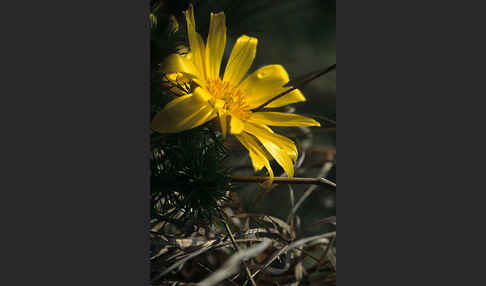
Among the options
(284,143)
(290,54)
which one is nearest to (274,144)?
(284,143)

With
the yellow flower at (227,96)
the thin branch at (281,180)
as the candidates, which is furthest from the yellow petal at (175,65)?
the thin branch at (281,180)

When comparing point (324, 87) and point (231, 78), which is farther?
point (324, 87)

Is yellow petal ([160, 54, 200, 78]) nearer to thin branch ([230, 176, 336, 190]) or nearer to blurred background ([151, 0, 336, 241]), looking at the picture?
blurred background ([151, 0, 336, 241])

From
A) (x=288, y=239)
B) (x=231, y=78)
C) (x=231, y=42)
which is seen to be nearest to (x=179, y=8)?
(x=231, y=78)

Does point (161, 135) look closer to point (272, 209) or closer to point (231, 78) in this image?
point (231, 78)

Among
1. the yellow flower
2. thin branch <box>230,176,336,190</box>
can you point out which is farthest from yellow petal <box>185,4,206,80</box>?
thin branch <box>230,176,336,190</box>

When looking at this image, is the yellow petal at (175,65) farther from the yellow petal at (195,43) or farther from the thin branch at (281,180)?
the thin branch at (281,180)

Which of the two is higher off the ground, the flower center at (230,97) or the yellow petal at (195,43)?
the yellow petal at (195,43)

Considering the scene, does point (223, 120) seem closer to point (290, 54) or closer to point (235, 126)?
point (235, 126)
